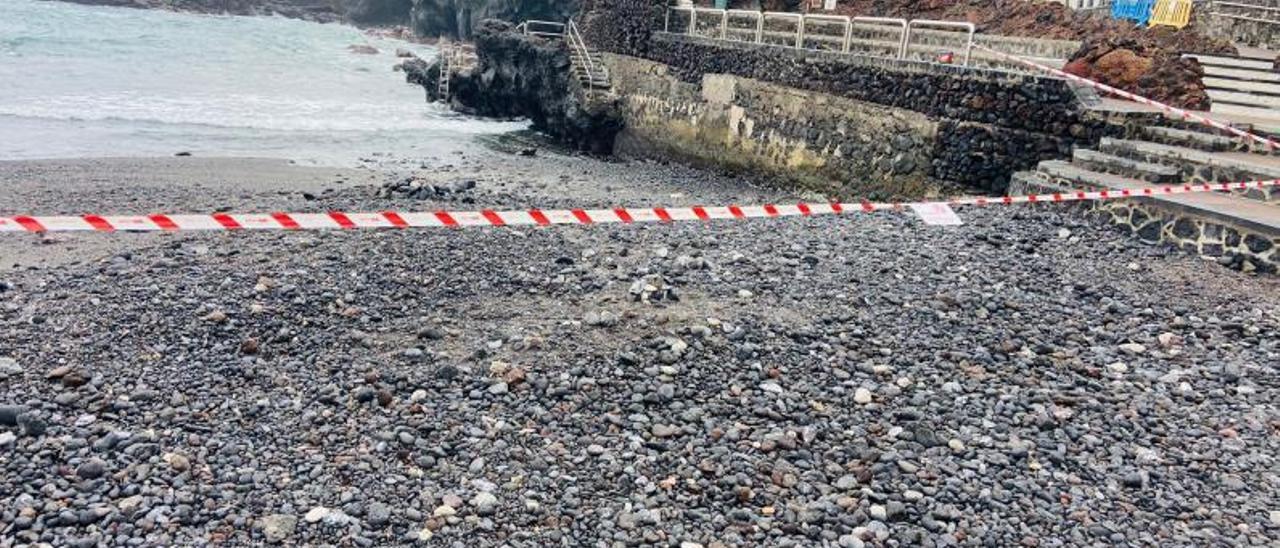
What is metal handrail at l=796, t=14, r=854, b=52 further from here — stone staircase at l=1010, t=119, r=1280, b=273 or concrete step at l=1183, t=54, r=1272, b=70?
stone staircase at l=1010, t=119, r=1280, b=273

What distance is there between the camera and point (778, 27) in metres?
17.0

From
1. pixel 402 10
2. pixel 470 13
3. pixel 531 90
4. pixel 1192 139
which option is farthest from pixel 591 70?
pixel 402 10

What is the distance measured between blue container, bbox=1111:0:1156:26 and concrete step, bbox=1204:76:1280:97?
7684mm

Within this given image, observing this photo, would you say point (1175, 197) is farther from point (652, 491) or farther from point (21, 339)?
point (21, 339)

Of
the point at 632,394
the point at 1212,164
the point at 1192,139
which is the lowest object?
the point at 632,394

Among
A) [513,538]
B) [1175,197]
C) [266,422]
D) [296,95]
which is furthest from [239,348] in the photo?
[296,95]

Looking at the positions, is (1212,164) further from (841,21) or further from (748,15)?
(748,15)

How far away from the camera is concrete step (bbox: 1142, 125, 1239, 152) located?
845cm

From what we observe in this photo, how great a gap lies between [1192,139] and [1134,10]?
11849 mm

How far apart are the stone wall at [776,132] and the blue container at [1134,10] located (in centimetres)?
902

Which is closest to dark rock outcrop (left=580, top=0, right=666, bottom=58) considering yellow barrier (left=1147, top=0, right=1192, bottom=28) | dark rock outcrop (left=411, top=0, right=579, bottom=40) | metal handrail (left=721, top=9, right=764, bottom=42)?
metal handrail (left=721, top=9, right=764, bottom=42)

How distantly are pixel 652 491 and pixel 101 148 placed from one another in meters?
17.2

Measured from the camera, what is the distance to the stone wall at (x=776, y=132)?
488 inches

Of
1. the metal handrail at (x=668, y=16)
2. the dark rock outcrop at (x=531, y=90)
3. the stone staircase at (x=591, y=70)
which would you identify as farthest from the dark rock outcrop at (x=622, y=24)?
the dark rock outcrop at (x=531, y=90)
